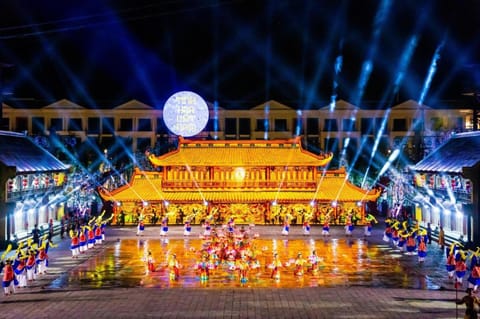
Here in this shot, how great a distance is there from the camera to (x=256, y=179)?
41.6m

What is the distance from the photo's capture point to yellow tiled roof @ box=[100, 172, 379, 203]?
132ft

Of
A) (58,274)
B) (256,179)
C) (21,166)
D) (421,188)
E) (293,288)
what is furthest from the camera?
(256,179)

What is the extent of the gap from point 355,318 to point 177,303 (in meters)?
5.41

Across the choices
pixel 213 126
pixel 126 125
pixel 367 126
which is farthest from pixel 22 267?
pixel 367 126

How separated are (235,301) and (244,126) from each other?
57.4 metres

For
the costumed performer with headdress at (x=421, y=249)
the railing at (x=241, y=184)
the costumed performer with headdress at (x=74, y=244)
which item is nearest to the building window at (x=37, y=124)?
the railing at (x=241, y=184)

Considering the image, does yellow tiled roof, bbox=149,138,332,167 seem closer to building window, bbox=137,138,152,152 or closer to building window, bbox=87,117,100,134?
building window, bbox=137,138,152,152

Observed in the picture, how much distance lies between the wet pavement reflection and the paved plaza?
1.96 ft

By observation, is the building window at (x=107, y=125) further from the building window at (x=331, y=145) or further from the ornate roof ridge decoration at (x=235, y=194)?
the ornate roof ridge decoration at (x=235, y=194)

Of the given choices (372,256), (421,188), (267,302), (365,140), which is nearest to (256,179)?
(421,188)

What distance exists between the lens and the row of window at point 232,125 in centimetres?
7181

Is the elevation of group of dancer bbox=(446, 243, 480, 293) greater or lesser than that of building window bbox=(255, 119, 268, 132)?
lesser

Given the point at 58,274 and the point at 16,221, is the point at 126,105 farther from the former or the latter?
the point at 58,274

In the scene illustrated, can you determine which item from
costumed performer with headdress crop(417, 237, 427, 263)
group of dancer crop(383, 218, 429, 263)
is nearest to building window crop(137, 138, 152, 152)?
group of dancer crop(383, 218, 429, 263)
